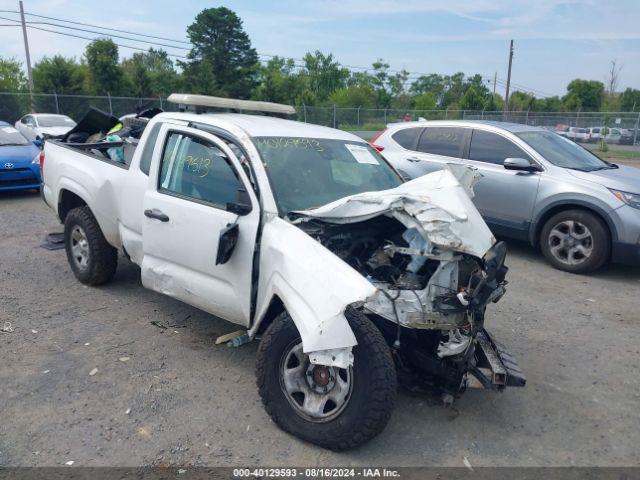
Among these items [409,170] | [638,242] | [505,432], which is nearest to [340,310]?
[505,432]

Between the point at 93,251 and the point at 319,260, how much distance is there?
10.5ft

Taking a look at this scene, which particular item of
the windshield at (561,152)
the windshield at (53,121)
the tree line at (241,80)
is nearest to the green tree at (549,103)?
the tree line at (241,80)

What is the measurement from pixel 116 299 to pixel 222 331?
1.36 metres

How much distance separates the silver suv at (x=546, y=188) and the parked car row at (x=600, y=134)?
21281mm

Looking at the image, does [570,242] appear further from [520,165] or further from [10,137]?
[10,137]

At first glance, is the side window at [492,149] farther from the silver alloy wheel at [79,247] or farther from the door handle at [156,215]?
the silver alloy wheel at [79,247]

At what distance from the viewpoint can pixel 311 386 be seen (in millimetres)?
3209

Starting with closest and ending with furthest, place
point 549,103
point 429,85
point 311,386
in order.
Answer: point 311,386 → point 549,103 → point 429,85

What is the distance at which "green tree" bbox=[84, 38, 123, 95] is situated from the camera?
33.6 metres

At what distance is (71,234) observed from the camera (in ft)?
18.4

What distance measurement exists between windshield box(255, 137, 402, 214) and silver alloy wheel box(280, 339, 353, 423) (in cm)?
103

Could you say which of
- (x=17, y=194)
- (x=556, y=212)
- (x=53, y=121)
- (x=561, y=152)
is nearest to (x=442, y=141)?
(x=561, y=152)

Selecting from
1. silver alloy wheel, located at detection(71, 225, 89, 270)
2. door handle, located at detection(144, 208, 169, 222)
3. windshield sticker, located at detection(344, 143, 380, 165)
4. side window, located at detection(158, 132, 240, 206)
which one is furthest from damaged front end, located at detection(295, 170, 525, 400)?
silver alloy wheel, located at detection(71, 225, 89, 270)

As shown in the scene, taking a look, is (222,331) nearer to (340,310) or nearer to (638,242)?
(340,310)
